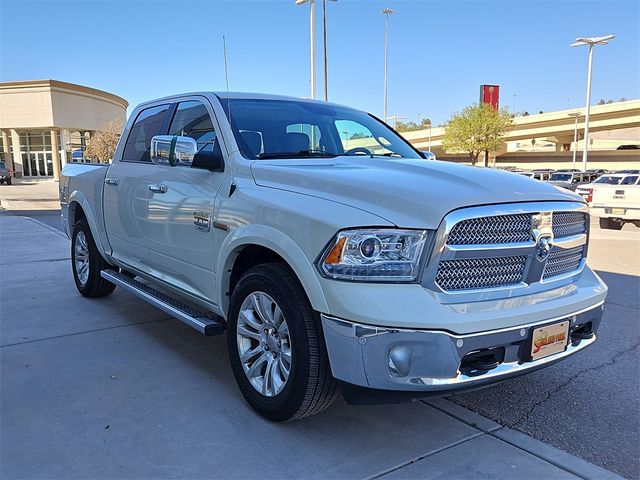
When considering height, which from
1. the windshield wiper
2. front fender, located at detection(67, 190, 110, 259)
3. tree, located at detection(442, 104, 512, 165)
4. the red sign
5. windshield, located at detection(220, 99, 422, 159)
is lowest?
front fender, located at detection(67, 190, 110, 259)

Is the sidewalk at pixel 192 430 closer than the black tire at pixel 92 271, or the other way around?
the sidewalk at pixel 192 430

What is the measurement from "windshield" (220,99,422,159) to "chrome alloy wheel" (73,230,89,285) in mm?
2961

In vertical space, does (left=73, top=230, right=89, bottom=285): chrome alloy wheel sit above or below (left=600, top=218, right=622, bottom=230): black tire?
above

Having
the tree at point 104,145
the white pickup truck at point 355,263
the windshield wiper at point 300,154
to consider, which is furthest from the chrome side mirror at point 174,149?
the tree at point 104,145

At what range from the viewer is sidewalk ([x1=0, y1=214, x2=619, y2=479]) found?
8.82 ft

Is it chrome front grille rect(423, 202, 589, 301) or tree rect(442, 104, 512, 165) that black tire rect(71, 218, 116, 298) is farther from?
tree rect(442, 104, 512, 165)

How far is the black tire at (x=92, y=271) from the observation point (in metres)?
5.68

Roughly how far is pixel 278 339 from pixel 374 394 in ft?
2.35

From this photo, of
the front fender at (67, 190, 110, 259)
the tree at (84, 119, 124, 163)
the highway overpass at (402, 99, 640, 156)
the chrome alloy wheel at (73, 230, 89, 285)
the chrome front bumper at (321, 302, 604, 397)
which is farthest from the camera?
the highway overpass at (402, 99, 640, 156)

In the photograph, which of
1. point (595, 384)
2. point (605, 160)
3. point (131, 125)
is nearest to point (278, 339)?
point (595, 384)

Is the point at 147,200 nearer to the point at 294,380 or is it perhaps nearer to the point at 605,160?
the point at 294,380

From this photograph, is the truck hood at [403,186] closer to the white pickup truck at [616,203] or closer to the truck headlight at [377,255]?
the truck headlight at [377,255]

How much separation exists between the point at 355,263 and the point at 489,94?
190 feet

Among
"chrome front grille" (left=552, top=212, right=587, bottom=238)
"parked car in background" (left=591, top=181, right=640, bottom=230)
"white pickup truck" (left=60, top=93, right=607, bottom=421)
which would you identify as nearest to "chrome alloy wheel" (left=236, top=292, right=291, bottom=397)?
"white pickup truck" (left=60, top=93, right=607, bottom=421)
